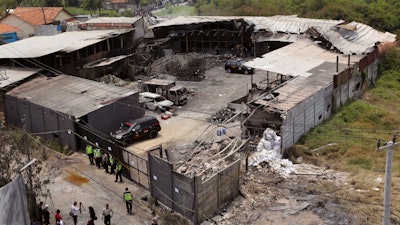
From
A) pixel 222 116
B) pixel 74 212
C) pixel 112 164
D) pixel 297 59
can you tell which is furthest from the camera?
pixel 297 59

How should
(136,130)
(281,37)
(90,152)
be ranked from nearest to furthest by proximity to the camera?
(90,152)
(136,130)
(281,37)

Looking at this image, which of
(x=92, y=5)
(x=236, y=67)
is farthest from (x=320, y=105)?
(x=92, y=5)

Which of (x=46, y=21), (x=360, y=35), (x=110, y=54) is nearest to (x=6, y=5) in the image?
(x=46, y=21)

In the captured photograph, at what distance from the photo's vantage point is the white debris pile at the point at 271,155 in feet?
84.1

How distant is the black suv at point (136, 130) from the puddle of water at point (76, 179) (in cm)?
347

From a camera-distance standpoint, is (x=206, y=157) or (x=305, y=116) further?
(x=305, y=116)

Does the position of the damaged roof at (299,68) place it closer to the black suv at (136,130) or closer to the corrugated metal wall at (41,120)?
the black suv at (136,130)

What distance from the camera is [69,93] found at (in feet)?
107

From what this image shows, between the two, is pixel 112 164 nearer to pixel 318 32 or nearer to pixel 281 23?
pixel 318 32

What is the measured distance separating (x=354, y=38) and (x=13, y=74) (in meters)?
27.8

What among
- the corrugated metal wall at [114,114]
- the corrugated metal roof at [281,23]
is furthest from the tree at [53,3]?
the corrugated metal wall at [114,114]

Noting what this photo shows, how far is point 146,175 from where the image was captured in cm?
2345

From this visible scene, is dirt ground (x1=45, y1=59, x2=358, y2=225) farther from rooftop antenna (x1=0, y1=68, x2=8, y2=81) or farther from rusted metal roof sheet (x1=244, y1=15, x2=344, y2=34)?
rusted metal roof sheet (x1=244, y1=15, x2=344, y2=34)

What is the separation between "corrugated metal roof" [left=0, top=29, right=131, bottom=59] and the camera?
3880 centimetres
